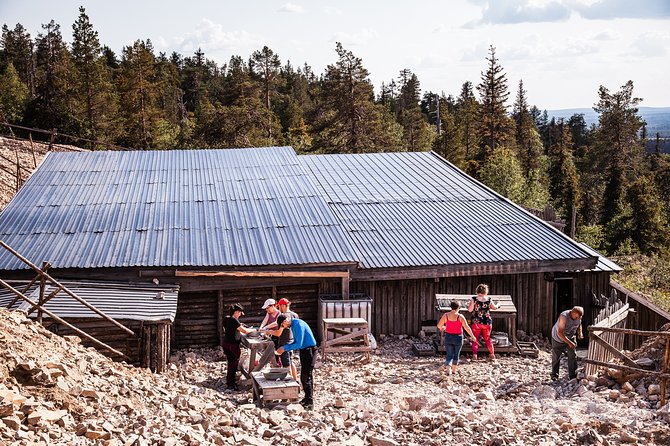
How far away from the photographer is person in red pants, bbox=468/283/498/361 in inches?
619

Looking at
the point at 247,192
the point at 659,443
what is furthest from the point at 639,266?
the point at 659,443

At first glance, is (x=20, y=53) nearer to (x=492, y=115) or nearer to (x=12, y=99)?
(x=12, y=99)

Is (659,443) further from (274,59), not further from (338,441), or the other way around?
(274,59)

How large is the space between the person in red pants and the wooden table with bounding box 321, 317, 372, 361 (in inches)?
92.2

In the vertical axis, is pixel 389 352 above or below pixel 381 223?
below

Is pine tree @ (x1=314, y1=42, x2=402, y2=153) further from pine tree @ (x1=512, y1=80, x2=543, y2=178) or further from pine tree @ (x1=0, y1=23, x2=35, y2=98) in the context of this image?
pine tree @ (x1=0, y1=23, x2=35, y2=98)

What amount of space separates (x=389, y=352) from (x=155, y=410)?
24.9 ft

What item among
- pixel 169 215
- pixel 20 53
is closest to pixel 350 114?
pixel 169 215

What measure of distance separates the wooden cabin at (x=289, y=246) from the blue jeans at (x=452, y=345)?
12.0ft

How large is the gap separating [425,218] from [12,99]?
45.3 m

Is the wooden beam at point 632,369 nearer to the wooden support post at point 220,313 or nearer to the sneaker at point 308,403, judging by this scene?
the sneaker at point 308,403

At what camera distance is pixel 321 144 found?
155 ft

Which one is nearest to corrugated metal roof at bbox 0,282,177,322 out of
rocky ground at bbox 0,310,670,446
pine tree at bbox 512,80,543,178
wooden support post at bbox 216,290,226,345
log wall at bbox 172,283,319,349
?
log wall at bbox 172,283,319,349

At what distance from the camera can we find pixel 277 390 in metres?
11.9
